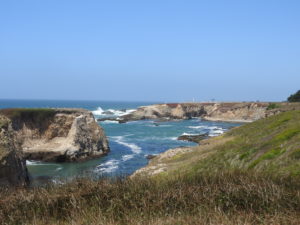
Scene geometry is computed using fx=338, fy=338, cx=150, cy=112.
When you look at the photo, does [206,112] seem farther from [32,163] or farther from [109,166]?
[32,163]

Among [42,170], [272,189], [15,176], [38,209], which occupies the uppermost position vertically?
[272,189]

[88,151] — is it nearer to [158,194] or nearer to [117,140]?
[117,140]

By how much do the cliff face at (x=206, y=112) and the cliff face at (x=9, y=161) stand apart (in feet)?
301

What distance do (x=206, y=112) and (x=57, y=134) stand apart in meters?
107

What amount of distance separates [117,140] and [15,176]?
41.2 meters

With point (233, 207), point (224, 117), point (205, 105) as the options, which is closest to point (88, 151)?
point (233, 207)

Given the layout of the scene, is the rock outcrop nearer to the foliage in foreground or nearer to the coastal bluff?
the coastal bluff

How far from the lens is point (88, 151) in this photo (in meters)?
49.8

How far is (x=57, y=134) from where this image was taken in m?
51.4

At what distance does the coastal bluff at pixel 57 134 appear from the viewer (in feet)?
155

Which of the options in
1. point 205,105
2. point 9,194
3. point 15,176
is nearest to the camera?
point 9,194

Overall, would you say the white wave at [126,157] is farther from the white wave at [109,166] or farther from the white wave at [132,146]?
the white wave at [132,146]

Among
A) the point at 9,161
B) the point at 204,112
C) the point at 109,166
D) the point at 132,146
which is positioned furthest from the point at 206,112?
the point at 9,161

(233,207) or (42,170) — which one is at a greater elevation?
(233,207)
